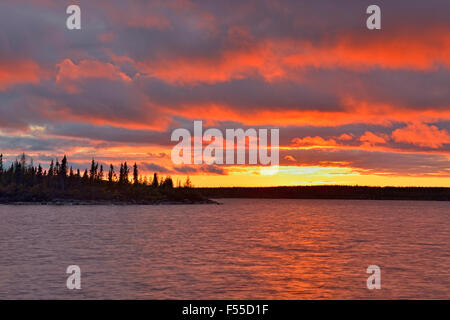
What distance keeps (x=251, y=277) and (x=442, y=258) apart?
1150 inches

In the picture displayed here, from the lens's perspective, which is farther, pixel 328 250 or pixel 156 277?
pixel 328 250

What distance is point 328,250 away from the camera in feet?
220

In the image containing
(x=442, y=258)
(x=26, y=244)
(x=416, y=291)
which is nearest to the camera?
(x=416, y=291)

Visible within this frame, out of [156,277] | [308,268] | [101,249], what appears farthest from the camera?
[101,249]

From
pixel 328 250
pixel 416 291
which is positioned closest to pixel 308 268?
pixel 416 291
